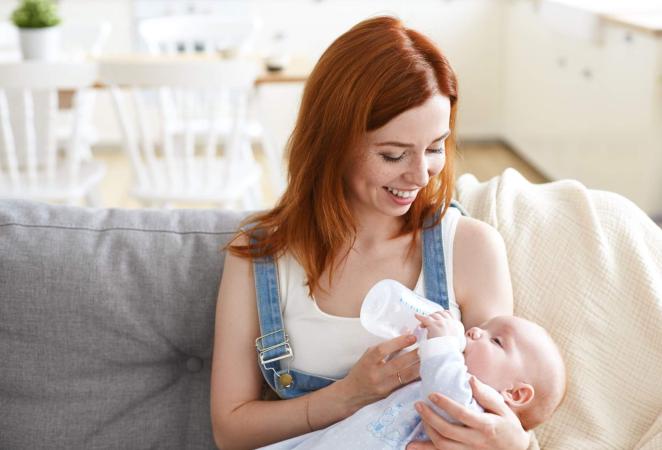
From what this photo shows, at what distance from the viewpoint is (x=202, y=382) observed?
1564 mm

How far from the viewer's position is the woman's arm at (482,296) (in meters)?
1.19

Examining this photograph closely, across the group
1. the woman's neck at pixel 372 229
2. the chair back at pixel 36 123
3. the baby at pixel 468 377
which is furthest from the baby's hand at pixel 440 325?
the chair back at pixel 36 123

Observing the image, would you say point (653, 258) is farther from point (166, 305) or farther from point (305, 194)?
point (166, 305)

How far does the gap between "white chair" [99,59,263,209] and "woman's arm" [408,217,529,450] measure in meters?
1.83

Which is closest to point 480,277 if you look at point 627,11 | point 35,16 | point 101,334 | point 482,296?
point 482,296

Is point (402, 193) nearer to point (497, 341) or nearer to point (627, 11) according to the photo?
point (497, 341)

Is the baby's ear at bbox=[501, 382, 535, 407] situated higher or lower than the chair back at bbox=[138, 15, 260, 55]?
lower

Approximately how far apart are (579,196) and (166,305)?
29.4 inches

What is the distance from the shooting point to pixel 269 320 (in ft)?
4.58

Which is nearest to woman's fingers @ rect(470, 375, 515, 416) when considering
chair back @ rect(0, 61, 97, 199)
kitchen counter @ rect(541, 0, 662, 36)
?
chair back @ rect(0, 61, 97, 199)

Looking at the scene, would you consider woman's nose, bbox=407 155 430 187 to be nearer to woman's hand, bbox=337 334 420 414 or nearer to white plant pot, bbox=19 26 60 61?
woman's hand, bbox=337 334 420 414

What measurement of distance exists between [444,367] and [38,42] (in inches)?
105

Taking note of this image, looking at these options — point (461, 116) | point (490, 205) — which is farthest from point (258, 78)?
point (461, 116)

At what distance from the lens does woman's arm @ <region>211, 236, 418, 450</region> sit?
52.5 inches
